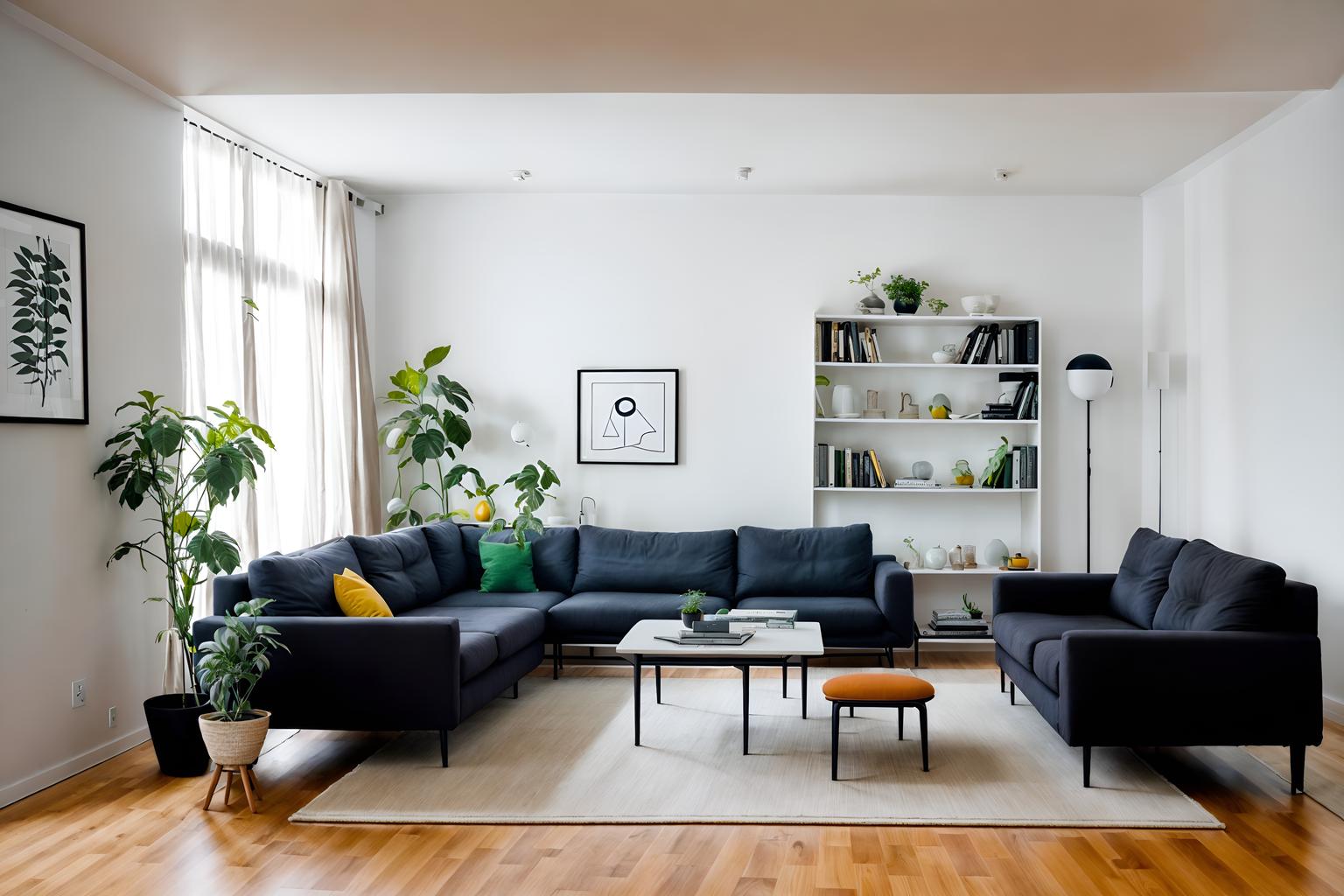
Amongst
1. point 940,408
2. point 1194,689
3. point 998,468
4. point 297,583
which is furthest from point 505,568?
point 1194,689

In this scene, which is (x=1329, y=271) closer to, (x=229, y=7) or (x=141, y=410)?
Result: (x=229, y=7)

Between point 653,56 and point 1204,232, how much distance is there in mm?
3999

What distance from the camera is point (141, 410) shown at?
185 inches

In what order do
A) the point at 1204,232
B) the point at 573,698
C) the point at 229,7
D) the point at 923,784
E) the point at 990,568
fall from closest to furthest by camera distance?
the point at 229,7 → the point at 923,784 → the point at 573,698 → the point at 1204,232 → the point at 990,568

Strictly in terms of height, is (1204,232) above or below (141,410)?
above

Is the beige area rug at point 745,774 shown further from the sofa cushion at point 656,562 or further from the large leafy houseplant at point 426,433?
the large leafy houseplant at point 426,433

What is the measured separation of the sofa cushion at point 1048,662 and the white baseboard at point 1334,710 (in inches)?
59.7

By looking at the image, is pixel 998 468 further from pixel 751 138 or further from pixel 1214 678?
pixel 1214 678

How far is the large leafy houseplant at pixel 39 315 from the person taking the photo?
13.0ft

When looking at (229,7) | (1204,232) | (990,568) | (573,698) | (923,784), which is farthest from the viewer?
(990,568)

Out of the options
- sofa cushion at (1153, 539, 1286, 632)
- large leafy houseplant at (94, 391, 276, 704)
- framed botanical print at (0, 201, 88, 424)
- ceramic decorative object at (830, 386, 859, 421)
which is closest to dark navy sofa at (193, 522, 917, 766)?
large leafy houseplant at (94, 391, 276, 704)

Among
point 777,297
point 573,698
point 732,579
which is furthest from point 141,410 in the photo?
point 777,297

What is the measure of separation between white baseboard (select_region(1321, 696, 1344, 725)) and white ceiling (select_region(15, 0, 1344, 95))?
2885 mm

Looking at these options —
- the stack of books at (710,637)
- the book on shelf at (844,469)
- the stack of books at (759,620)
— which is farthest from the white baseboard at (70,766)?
the book on shelf at (844,469)
